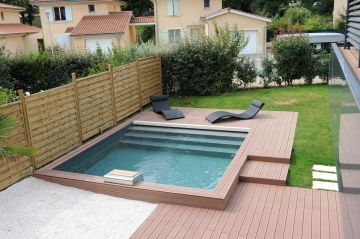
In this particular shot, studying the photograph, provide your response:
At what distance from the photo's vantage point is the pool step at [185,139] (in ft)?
34.9

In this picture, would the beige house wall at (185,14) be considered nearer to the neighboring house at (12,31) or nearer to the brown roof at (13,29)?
the neighboring house at (12,31)

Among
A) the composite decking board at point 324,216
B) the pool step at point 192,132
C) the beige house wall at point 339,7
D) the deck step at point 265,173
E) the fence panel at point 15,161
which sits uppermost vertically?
the beige house wall at point 339,7

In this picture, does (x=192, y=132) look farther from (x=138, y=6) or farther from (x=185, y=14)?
(x=138, y=6)

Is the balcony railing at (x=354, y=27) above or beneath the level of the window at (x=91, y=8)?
beneath

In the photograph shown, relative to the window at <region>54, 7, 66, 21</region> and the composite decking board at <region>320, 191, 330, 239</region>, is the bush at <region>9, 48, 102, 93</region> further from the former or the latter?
the window at <region>54, 7, 66, 21</region>

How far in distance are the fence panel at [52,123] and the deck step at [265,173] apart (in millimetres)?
4655

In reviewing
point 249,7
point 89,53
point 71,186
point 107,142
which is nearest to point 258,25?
point 249,7

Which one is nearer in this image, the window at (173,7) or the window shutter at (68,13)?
the window at (173,7)

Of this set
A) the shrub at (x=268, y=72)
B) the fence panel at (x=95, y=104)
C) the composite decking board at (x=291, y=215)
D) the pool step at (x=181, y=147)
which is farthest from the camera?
the shrub at (x=268, y=72)

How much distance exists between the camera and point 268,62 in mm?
17359

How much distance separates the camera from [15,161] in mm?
7867

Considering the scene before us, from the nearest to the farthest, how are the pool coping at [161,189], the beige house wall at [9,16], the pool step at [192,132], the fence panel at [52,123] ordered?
1. the pool coping at [161,189]
2. the fence panel at [52,123]
3. the pool step at [192,132]
4. the beige house wall at [9,16]

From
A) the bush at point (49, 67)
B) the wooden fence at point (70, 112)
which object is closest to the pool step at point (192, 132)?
the wooden fence at point (70, 112)

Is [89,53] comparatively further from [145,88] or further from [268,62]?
[268,62]
